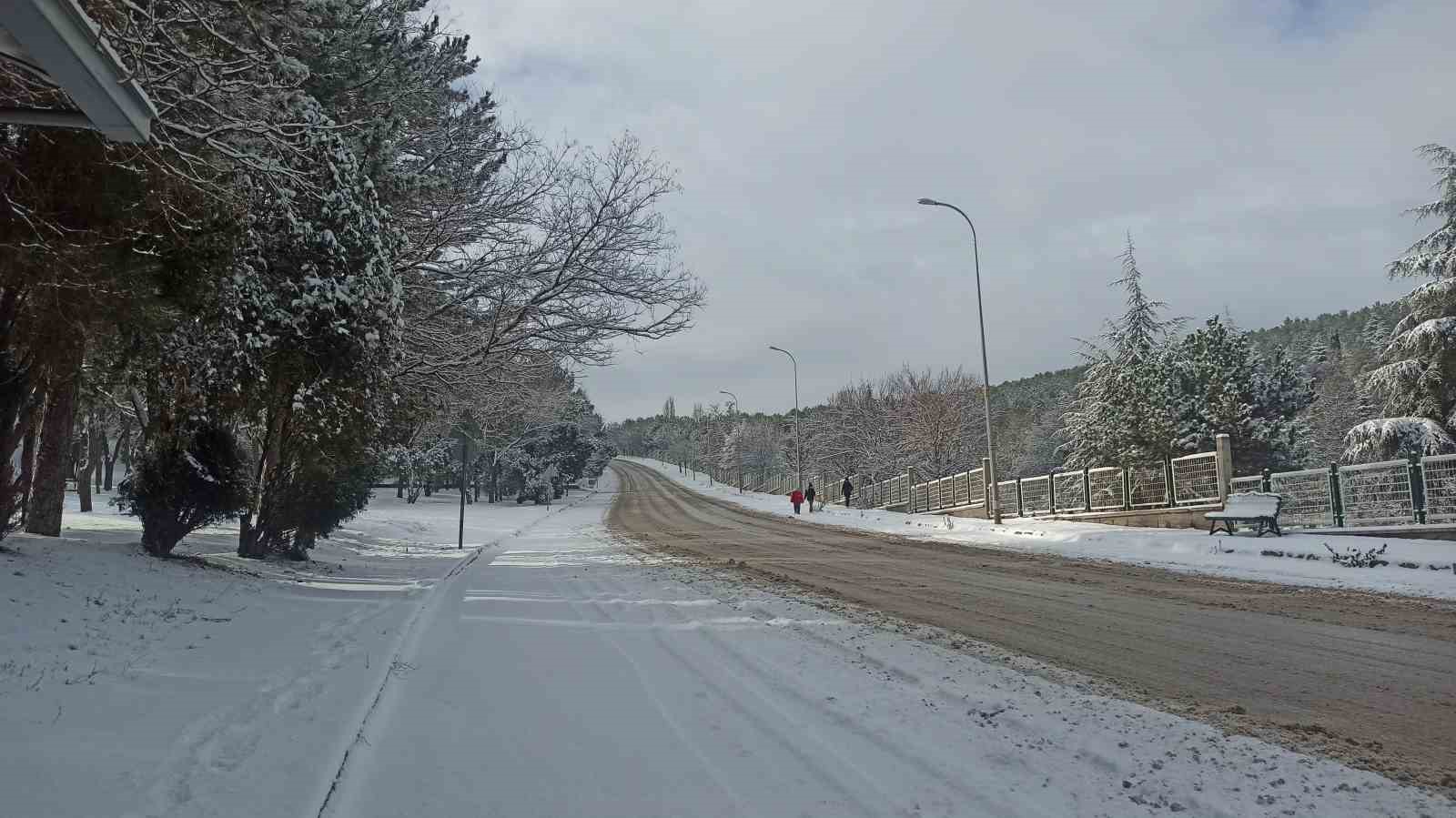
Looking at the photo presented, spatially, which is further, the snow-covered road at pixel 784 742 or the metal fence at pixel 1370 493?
the metal fence at pixel 1370 493

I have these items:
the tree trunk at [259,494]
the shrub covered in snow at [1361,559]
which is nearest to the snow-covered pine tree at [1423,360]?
the shrub covered in snow at [1361,559]

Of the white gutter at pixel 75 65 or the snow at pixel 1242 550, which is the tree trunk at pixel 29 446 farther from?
the snow at pixel 1242 550

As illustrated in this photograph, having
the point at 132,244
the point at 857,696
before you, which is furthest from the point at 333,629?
the point at 857,696

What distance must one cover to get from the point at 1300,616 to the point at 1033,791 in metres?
6.69

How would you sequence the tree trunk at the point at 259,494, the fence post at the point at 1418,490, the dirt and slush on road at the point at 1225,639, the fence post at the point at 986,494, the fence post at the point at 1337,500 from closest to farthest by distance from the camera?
the dirt and slush on road at the point at 1225,639, the tree trunk at the point at 259,494, the fence post at the point at 1418,490, the fence post at the point at 1337,500, the fence post at the point at 986,494

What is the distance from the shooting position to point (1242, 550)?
15711 mm

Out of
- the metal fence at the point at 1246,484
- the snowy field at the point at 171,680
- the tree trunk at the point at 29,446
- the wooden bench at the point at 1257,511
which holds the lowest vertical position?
the snowy field at the point at 171,680

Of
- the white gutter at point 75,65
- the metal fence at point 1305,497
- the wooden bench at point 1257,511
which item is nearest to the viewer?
the white gutter at point 75,65

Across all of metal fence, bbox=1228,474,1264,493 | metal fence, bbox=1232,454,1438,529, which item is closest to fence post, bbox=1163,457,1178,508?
metal fence, bbox=1228,474,1264,493

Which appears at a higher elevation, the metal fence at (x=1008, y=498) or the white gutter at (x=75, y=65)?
the white gutter at (x=75, y=65)

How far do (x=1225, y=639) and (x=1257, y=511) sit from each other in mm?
11943

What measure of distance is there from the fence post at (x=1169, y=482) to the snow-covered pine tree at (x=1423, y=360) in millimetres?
6903

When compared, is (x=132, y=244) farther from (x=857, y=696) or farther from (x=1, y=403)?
(x=857, y=696)

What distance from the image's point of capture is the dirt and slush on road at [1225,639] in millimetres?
4754
